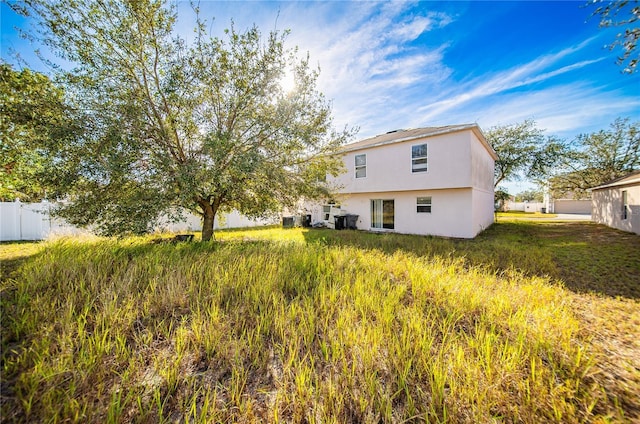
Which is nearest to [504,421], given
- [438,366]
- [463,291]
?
[438,366]

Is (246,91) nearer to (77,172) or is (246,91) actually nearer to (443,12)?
(77,172)

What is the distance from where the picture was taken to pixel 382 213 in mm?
14133

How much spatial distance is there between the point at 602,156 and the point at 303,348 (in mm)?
32264

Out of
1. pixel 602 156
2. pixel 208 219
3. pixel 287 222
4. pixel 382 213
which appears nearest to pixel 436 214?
pixel 382 213

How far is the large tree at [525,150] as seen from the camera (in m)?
19.3

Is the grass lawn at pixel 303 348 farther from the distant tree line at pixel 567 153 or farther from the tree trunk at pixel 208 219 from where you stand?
the distant tree line at pixel 567 153

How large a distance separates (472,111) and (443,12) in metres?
7.99

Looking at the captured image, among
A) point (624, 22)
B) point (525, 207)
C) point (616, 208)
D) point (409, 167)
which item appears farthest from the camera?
A: point (525, 207)

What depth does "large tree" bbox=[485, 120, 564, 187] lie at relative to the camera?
19.3m

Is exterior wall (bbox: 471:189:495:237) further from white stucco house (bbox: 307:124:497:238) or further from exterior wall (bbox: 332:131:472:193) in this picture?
exterior wall (bbox: 332:131:472:193)

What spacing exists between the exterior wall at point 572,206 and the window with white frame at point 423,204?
36.0 m

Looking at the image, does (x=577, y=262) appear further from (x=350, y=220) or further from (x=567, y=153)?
(x=567, y=153)

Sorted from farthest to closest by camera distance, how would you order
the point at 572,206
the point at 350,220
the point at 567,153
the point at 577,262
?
1. the point at 572,206
2. the point at 567,153
3. the point at 350,220
4. the point at 577,262

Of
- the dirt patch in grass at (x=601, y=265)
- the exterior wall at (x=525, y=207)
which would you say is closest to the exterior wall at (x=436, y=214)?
the dirt patch in grass at (x=601, y=265)
